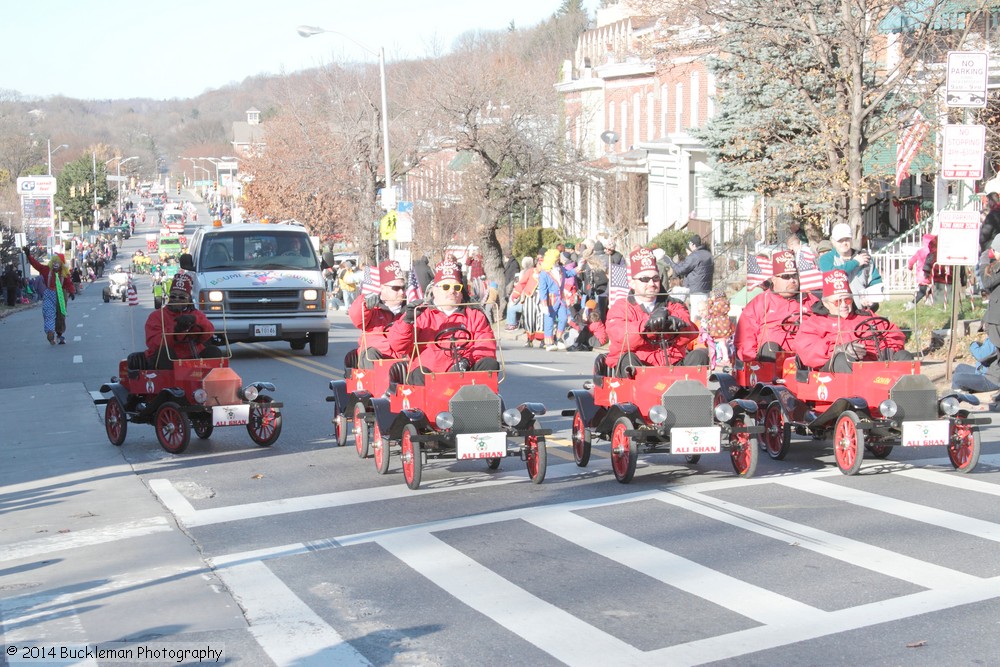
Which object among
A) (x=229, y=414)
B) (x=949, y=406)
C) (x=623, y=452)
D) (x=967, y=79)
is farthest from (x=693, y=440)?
(x=967, y=79)

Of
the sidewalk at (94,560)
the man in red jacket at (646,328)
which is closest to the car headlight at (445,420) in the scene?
the man in red jacket at (646,328)

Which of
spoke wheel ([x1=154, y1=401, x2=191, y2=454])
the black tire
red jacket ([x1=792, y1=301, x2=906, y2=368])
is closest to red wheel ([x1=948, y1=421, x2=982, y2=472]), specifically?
red jacket ([x1=792, y1=301, x2=906, y2=368])

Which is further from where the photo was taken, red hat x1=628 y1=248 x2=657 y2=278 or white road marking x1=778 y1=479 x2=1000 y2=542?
red hat x1=628 y1=248 x2=657 y2=278

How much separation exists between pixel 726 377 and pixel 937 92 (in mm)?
10908

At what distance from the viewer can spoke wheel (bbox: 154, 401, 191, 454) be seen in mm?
13125

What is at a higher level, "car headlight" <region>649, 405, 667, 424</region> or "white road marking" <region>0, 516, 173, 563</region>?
"car headlight" <region>649, 405, 667, 424</region>

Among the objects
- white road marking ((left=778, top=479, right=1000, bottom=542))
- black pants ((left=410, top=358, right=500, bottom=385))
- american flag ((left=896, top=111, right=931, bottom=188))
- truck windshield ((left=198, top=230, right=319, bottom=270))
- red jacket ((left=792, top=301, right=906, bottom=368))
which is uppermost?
american flag ((left=896, top=111, right=931, bottom=188))

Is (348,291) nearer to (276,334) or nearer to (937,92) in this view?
(276,334)

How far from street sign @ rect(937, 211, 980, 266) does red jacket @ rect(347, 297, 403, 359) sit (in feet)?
23.9

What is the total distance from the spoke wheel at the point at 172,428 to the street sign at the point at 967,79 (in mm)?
9843

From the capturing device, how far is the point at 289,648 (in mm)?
6648

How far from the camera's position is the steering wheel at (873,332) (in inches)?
453

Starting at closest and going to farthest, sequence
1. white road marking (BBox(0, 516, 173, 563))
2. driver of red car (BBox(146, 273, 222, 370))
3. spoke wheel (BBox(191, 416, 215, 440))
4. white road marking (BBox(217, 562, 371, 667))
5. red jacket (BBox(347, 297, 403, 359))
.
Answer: white road marking (BBox(217, 562, 371, 667)) → white road marking (BBox(0, 516, 173, 563)) → red jacket (BBox(347, 297, 403, 359)) → driver of red car (BBox(146, 273, 222, 370)) → spoke wheel (BBox(191, 416, 215, 440))

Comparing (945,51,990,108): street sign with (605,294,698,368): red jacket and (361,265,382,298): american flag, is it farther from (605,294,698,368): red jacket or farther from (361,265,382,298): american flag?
(361,265,382,298): american flag
